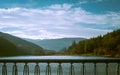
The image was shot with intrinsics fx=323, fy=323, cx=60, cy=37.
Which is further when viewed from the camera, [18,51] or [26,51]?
[26,51]

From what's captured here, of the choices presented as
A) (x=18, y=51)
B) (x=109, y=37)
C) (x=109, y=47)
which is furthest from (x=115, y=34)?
(x=18, y=51)

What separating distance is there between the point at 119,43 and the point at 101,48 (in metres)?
6.49

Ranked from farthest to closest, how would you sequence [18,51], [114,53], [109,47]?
[18,51] → [109,47] → [114,53]

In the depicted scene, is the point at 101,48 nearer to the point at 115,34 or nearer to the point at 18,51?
the point at 115,34

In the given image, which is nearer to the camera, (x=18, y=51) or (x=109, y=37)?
(x=109, y=37)

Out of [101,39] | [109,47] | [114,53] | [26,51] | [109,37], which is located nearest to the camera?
[114,53]

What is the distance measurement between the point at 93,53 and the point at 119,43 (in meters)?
7.06

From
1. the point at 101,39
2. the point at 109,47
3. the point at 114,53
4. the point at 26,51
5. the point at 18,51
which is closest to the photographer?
the point at 114,53

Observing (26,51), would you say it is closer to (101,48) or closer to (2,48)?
(2,48)

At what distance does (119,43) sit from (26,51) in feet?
126

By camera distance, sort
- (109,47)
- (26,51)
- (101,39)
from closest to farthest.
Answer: (109,47) < (101,39) < (26,51)

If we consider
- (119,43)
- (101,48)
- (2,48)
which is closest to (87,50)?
(101,48)

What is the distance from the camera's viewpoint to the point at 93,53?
244 feet

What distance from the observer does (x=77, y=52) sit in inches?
3408
